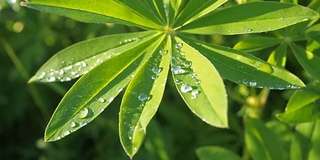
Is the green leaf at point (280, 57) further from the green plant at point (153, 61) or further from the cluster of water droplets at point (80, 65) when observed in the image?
the cluster of water droplets at point (80, 65)

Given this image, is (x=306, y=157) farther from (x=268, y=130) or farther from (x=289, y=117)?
(x=289, y=117)

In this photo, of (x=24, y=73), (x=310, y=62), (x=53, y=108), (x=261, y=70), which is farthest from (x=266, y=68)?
(x=53, y=108)

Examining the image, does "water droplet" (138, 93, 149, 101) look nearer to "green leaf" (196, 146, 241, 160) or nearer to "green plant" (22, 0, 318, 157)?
"green plant" (22, 0, 318, 157)

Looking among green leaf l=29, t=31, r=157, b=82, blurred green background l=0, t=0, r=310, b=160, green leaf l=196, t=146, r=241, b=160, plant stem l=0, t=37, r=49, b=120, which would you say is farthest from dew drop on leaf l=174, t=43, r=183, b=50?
plant stem l=0, t=37, r=49, b=120

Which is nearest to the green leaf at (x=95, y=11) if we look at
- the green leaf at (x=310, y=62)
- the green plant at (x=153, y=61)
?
the green plant at (x=153, y=61)

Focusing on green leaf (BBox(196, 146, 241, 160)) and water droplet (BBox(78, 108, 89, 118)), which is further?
→ green leaf (BBox(196, 146, 241, 160))

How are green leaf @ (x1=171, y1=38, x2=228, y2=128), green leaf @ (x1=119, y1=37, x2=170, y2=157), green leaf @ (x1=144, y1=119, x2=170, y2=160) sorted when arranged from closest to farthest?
green leaf @ (x1=171, y1=38, x2=228, y2=128)
green leaf @ (x1=119, y1=37, x2=170, y2=157)
green leaf @ (x1=144, y1=119, x2=170, y2=160)

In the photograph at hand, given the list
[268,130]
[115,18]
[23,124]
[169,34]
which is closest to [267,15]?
[169,34]
